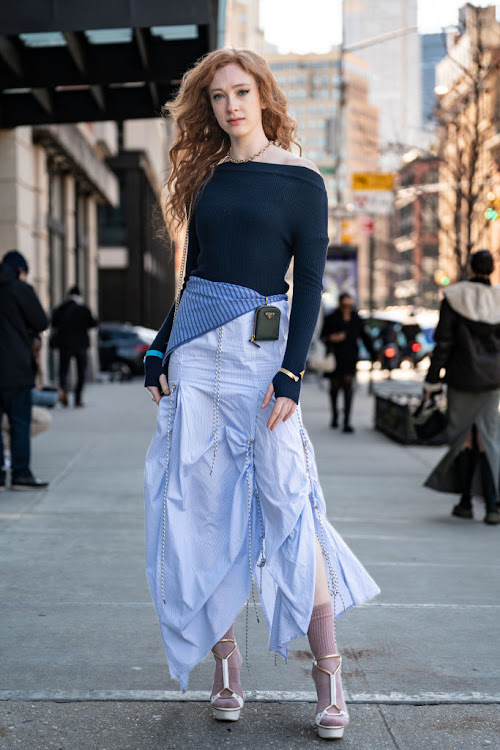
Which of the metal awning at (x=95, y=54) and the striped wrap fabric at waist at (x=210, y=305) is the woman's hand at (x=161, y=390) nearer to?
the striped wrap fabric at waist at (x=210, y=305)

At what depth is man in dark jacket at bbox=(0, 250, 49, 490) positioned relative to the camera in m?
7.91

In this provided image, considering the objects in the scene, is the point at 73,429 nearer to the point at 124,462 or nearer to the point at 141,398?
the point at 124,462

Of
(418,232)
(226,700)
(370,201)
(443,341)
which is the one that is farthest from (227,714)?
(418,232)

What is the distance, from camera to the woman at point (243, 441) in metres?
3.17

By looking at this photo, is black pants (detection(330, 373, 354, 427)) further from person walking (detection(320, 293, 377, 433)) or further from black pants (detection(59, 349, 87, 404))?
black pants (detection(59, 349, 87, 404))

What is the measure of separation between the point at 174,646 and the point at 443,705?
950mm

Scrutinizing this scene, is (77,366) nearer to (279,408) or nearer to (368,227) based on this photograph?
(368,227)

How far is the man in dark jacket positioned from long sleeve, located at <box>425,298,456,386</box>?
2.91 meters

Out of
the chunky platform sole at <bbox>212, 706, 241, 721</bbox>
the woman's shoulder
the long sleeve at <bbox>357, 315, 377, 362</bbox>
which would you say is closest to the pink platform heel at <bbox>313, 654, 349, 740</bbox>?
the chunky platform sole at <bbox>212, 706, 241, 721</bbox>

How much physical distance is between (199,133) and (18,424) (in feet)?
16.2

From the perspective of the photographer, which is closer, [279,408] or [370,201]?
[279,408]

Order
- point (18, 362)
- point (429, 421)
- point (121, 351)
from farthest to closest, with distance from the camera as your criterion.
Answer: point (121, 351) → point (18, 362) → point (429, 421)

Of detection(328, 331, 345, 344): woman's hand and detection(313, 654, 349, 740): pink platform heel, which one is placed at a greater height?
detection(328, 331, 345, 344): woman's hand

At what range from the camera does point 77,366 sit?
17.4 m
